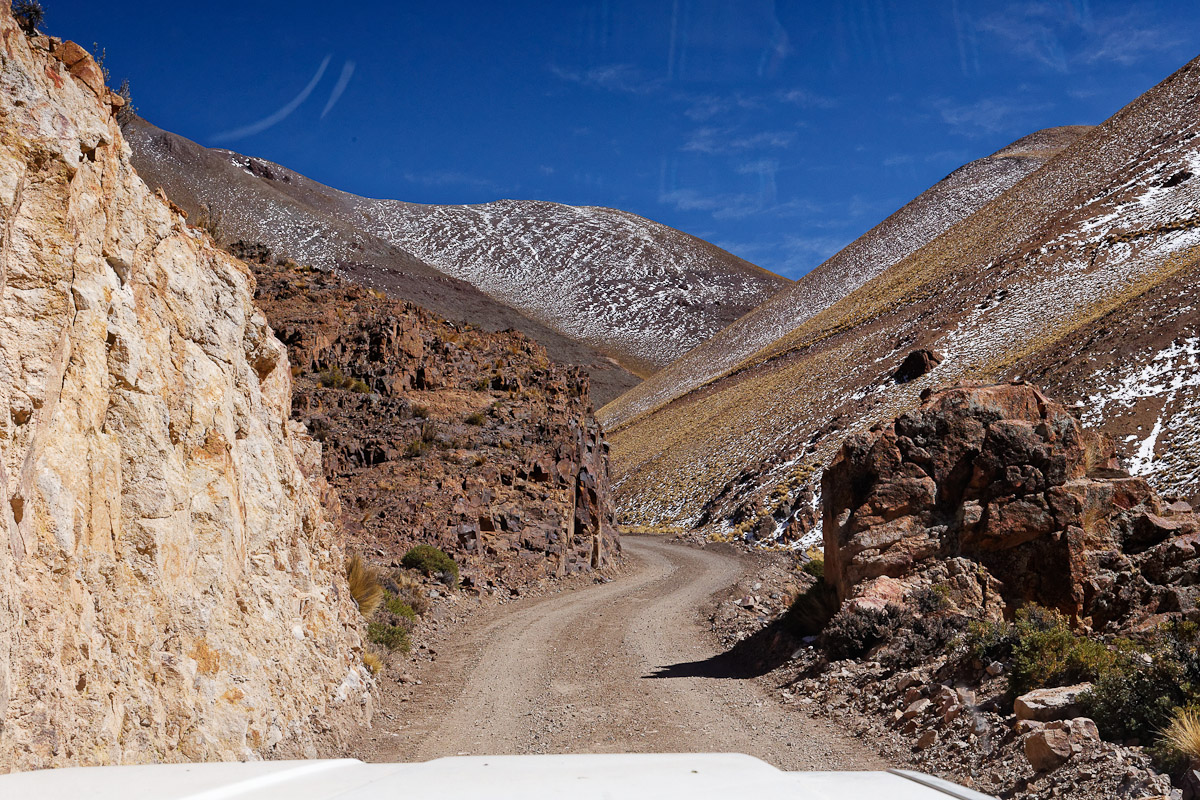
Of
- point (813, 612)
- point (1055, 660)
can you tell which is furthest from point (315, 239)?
point (1055, 660)

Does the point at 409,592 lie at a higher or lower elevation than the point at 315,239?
lower

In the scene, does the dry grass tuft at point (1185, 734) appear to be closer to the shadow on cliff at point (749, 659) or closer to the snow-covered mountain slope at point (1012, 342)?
the shadow on cliff at point (749, 659)

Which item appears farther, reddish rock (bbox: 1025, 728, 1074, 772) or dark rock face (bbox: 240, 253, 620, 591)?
dark rock face (bbox: 240, 253, 620, 591)

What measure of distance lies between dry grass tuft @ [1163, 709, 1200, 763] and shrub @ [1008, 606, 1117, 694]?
4.20 ft

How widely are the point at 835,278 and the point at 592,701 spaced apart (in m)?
86.8

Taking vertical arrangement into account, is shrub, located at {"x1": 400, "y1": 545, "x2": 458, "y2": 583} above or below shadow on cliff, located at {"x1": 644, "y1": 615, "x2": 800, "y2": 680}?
above

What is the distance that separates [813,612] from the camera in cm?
1251

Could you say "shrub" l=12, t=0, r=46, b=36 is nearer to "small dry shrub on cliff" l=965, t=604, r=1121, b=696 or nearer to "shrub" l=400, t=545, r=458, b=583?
"small dry shrub on cliff" l=965, t=604, r=1121, b=696

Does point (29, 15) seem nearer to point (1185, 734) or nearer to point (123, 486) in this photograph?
point (123, 486)

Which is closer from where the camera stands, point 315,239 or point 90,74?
point 90,74

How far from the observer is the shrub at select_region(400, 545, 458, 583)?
18.5 m

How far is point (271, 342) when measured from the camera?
9.68m

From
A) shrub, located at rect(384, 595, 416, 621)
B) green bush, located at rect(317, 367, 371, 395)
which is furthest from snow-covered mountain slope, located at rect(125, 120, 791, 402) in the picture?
shrub, located at rect(384, 595, 416, 621)

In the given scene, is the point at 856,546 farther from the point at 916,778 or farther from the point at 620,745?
the point at 916,778
